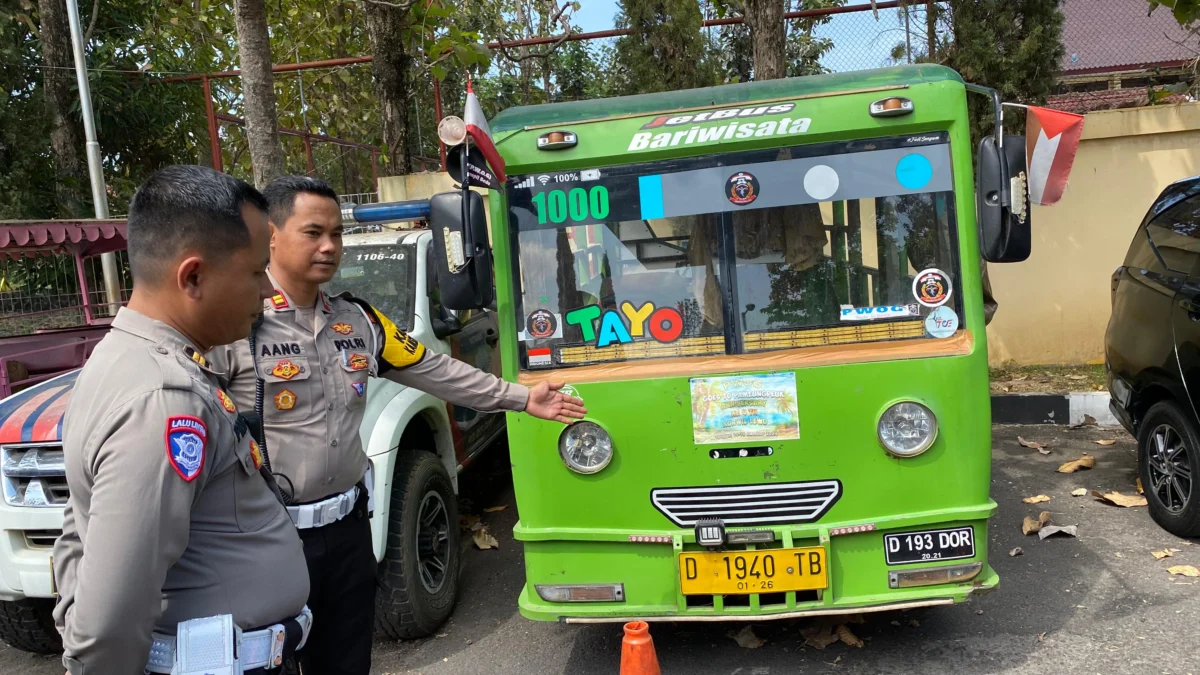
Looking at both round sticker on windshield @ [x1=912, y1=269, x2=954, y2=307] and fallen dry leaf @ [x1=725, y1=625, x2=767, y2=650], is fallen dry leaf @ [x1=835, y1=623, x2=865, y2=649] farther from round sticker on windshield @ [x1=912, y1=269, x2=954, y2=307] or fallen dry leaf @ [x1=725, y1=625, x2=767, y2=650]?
round sticker on windshield @ [x1=912, y1=269, x2=954, y2=307]

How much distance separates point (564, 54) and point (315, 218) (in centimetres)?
1453

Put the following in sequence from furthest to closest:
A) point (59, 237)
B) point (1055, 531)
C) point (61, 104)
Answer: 1. point (61, 104)
2. point (59, 237)
3. point (1055, 531)

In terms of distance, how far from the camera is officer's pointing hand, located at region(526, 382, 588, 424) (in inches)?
123

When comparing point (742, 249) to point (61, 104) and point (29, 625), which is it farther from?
point (61, 104)

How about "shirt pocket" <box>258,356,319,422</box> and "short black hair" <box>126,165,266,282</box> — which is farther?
"shirt pocket" <box>258,356,319,422</box>

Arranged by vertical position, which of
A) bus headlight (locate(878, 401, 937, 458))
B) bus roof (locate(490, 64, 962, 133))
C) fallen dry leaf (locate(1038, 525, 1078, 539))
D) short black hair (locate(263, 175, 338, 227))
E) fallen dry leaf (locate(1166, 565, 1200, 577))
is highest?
bus roof (locate(490, 64, 962, 133))

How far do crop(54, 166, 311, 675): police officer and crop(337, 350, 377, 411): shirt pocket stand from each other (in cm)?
98

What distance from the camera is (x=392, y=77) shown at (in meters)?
9.45

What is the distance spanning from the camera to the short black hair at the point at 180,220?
163 cm

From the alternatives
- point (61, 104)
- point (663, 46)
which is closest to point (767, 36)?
point (663, 46)

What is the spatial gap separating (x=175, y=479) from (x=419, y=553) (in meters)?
3.05

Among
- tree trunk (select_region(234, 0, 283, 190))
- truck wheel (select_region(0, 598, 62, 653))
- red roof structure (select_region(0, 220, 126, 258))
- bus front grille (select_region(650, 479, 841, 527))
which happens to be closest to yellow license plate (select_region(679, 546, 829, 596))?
bus front grille (select_region(650, 479, 841, 527))

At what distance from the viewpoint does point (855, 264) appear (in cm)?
361

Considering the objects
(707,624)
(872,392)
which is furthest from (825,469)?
(707,624)
